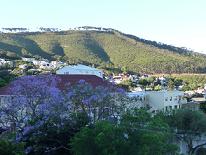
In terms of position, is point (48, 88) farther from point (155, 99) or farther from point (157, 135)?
point (155, 99)

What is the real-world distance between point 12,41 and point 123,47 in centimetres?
2434

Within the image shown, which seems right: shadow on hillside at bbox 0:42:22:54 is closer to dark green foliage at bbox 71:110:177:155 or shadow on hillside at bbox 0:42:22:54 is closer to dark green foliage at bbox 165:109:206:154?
dark green foliage at bbox 165:109:206:154

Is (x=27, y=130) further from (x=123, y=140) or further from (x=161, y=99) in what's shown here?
(x=161, y=99)

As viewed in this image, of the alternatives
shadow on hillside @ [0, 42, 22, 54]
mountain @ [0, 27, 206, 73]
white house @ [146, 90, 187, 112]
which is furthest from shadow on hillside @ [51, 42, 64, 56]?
white house @ [146, 90, 187, 112]

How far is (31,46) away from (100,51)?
15.6 metres

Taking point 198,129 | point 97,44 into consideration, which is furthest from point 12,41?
point 198,129

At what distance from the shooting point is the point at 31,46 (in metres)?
107

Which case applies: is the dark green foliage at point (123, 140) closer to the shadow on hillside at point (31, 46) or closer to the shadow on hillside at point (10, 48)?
the shadow on hillside at point (10, 48)

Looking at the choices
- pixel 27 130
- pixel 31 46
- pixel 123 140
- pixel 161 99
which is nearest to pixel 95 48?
pixel 31 46

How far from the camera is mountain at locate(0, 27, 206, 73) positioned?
318 feet

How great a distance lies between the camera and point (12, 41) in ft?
353

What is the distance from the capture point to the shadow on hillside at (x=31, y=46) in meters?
103

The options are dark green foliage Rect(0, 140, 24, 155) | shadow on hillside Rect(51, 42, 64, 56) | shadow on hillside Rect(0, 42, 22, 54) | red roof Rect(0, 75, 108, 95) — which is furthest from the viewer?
shadow on hillside Rect(51, 42, 64, 56)

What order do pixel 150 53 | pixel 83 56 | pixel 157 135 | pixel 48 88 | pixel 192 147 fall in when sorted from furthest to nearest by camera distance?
pixel 150 53 → pixel 83 56 → pixel 192 147 → pixel 48 88 → pixel 157 135
